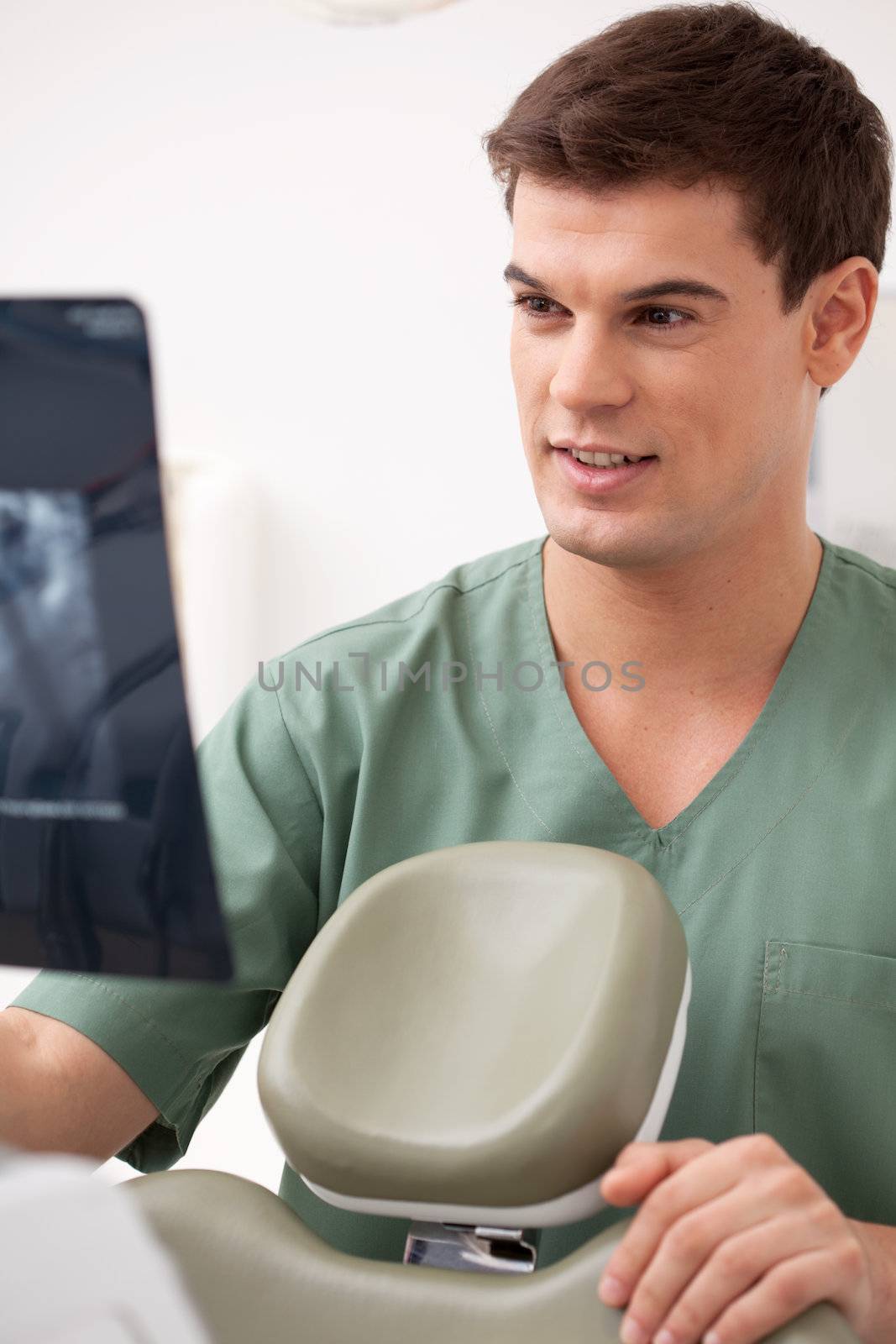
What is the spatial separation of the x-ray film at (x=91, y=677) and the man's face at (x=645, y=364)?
460mm

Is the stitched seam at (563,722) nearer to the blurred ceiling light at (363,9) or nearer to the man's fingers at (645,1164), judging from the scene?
the man's fingers at (645,1164)

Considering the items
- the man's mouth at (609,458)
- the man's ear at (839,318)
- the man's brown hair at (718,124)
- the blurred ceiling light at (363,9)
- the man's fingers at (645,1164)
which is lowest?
the man's fingers at (645,1164)

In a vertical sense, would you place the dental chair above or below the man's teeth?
below

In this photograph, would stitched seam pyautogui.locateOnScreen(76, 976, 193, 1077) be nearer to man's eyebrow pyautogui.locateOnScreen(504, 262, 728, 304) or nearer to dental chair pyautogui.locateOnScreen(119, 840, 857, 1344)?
dental chair pyautogui.locateOnScreen(119, 840, 857, 1344)

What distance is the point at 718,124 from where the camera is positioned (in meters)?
0.97

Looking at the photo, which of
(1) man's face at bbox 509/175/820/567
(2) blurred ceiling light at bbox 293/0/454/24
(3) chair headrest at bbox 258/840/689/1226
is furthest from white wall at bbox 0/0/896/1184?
(3) chair headrest at bbox 258/840/689/1226

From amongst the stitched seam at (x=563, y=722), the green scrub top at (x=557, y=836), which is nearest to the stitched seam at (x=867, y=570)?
the green scrub top at (x=557, y=836)

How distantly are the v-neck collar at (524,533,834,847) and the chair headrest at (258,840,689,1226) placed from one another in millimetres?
253

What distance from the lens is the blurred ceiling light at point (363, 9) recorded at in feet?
7.28

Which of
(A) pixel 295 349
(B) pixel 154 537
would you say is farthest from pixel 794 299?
(A) pixel 295 349

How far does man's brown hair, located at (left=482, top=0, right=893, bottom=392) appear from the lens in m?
A: 0.96

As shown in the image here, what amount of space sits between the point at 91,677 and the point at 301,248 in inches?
77.3

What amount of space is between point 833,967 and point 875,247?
574 mm

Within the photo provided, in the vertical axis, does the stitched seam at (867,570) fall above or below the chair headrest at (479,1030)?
above
